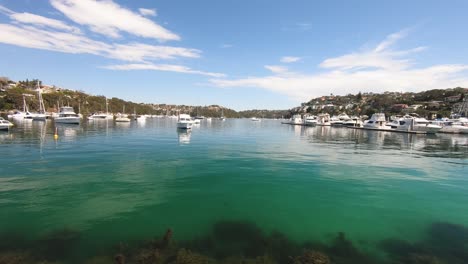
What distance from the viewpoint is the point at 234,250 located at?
10055 mm

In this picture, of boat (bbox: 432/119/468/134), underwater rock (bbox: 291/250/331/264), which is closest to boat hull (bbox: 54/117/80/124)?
underwater rock (bbox: 291/250/331/264)

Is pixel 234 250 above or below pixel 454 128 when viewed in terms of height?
below

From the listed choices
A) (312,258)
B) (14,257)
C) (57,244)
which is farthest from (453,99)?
(14,257)

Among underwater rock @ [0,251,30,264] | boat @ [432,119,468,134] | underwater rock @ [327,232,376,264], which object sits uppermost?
boat @ [432,119,468,134]

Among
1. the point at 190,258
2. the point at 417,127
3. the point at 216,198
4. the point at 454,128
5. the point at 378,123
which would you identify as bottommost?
the point at 190,258

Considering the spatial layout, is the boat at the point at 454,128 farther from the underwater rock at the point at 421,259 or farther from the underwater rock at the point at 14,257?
the underwater rock at the point at 14,257

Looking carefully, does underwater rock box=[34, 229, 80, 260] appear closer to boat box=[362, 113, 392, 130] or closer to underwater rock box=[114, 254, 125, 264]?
underwater rock box=[114, 254, 125, 264]

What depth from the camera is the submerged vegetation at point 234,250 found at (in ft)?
30.1

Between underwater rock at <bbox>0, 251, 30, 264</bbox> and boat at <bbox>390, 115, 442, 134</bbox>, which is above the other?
boat at <bbox>390, 115, 442, 134</bbox>

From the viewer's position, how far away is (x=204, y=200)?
15500 mm

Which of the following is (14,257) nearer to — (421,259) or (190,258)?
(190,258)

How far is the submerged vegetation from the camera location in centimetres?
916

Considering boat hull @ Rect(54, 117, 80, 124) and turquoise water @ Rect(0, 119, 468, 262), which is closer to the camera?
turquoise water @ Rect(0, 119, 468, 262)

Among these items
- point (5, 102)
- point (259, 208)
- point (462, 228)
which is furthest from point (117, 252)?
point (5, 102)
